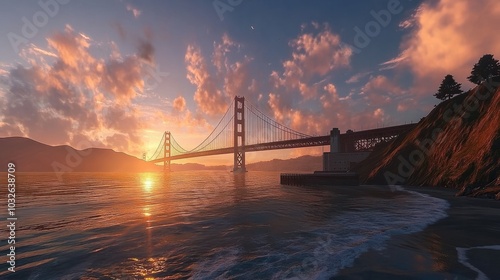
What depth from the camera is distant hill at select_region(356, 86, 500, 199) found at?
26094 mm

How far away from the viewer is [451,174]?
3247 centimetres

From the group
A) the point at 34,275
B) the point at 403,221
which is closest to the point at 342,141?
the point at 403,221

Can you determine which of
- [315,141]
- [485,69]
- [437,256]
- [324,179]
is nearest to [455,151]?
[324,179]

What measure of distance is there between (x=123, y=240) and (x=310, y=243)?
7.66 meters

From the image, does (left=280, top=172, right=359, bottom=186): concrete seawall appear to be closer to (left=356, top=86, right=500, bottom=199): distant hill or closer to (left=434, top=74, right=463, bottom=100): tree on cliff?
(left=356, top=86, right=500, bottom=199): distant hill

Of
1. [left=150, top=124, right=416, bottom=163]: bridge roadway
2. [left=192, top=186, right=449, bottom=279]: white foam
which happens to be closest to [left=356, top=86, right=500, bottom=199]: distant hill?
[left=192, top=186, right=449, bottom=279]: white foam

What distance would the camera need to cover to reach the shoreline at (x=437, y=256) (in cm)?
681

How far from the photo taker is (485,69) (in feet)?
166

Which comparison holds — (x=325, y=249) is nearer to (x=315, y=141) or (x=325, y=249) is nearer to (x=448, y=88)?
(x=448, y=88)

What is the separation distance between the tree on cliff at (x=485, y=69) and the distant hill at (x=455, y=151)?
1152cm

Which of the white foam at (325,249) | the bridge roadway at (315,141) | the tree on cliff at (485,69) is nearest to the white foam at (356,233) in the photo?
the white foam at (325,249)

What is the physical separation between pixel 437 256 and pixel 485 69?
6102 centimetres

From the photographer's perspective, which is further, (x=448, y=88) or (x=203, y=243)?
(x=448, y=88)

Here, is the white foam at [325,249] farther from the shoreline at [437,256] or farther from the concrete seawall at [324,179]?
the concrete seawall at [324,179]
